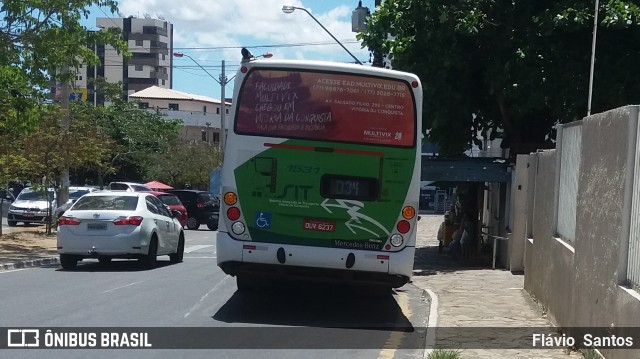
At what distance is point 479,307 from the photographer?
12664 mm

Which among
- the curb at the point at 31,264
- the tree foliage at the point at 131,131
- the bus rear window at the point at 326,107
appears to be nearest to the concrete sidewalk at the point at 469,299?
the curb at the point at 31,264

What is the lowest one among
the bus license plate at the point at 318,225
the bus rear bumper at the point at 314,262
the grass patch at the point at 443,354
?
the grass patch at the point at 443,354

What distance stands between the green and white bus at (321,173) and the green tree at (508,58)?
9.23m

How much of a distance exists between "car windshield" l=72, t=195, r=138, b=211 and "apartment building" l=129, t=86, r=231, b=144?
56698mm

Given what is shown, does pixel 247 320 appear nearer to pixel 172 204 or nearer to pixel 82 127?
pixel 82 127

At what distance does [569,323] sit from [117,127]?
165ft

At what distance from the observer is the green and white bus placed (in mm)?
10883

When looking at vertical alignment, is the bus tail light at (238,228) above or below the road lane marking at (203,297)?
above

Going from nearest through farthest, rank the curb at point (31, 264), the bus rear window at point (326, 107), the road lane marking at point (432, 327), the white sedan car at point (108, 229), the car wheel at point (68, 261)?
the road lane marking at point (432, 327) → the bus rear window at point (326, 107) → the white sedan car at point (108, 229) → the car wheel at point (68, 261) → the curb at point (31, 264)

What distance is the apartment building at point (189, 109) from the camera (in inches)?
3312

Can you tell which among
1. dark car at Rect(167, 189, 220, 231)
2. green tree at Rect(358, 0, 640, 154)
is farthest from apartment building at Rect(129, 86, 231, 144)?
green tree at Rect(358, 0, 640, 154)

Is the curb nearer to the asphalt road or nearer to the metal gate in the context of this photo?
the asphalt road

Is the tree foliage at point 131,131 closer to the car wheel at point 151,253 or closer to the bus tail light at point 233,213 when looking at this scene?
the car wheel at point 151,253

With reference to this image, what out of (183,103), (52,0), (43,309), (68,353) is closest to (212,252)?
(52,0)
